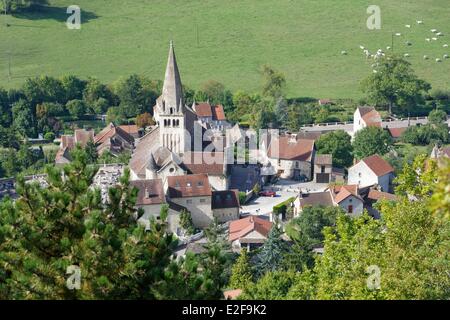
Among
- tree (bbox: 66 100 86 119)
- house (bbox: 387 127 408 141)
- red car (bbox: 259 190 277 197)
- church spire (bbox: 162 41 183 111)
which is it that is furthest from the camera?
tree (bbox: 66 100 86 119)

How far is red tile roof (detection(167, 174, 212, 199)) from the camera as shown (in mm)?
59844

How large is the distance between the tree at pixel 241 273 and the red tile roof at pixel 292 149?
25.3m

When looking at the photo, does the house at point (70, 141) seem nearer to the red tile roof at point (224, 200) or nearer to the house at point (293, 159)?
the house at point (293, 159)

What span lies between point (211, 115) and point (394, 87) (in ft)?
75.7

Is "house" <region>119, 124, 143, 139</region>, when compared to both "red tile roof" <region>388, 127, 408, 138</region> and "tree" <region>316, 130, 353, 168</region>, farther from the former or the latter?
"red tile roof" <region>388, 127, 408, 138</region>

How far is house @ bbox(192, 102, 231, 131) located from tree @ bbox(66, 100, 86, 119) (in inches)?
637

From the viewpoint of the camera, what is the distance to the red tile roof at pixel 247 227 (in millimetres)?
54469

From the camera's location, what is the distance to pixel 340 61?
125 metres

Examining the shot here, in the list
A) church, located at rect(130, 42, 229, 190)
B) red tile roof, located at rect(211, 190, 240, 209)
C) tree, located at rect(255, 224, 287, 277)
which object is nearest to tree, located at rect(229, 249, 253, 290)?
tree, located at rect(255, 224, 287, 277)

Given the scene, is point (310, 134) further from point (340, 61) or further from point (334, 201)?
point (340, 61)

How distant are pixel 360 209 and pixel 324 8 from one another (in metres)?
85.5

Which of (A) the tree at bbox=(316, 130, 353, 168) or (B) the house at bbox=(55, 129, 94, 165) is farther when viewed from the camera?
(B) the house at bbox=(55, 129, 94, 165)

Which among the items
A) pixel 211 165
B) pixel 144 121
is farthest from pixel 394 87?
pixel 211 165
